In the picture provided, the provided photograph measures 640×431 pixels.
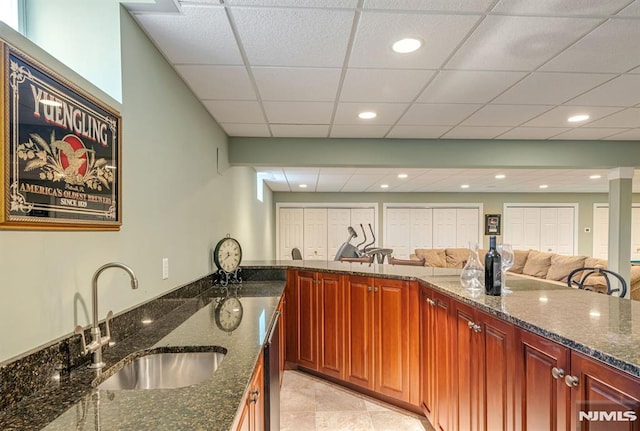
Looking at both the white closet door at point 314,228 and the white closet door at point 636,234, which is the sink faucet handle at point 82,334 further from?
the white closet door at point 636,234

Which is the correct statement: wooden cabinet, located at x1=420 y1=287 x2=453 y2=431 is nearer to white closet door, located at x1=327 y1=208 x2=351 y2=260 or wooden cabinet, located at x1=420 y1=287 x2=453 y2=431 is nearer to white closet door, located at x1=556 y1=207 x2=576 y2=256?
white closet door, located at x1=327 y1=208 x2=351 y2=260

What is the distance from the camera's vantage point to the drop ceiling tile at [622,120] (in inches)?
116

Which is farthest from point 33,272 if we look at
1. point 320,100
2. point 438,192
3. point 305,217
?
point 438,192

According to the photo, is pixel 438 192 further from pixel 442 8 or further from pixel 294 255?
pixel 442 8

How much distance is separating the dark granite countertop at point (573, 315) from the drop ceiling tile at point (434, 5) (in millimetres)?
1309

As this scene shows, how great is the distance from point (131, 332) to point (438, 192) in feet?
26.4

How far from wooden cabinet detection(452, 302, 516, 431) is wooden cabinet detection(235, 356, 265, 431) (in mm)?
1007

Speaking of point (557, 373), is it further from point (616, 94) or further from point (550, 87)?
point (616, 94)

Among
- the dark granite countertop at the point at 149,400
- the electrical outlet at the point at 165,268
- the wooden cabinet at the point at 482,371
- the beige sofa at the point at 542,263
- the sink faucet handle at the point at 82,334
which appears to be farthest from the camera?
the beige sofa at the point at 542,263

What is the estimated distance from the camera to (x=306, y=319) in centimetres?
321

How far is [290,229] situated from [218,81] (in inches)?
249

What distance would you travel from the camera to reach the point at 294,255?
22.5 ft

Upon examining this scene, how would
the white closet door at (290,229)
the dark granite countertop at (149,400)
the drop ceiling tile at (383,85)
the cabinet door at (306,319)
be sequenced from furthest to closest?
the white closet door at (290,229), the cabinet door at (306,319), the drop ceiling tile at (383,85), the dark granite countertop at (149,400)

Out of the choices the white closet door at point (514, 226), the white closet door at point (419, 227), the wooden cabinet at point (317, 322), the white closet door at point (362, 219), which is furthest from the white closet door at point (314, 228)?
the wooden cabinet at point (317, 322)
